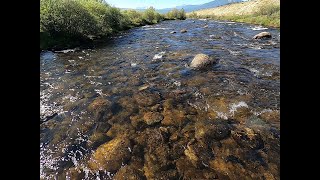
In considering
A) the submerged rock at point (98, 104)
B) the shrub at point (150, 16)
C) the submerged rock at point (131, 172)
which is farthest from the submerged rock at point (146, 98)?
the shrub at point (150, 16)

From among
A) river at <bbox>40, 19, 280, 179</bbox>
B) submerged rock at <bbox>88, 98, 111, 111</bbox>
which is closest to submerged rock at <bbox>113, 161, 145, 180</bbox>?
river at <bbox>40, 19, 280, 179</bbox>

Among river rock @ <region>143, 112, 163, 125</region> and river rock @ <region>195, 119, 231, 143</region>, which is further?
river rock @ <region>143, 112, 163, 125</region>

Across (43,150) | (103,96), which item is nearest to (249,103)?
(103,96)

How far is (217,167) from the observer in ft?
A: 22.1

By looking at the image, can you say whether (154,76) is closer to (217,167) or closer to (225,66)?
(225,66)

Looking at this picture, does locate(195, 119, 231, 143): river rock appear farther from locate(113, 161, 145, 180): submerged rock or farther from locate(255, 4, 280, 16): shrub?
locate(255, 4, 280, 16): shrub

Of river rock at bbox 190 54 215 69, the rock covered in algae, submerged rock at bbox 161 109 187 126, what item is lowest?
the rock covered in algae

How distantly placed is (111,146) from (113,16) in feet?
101

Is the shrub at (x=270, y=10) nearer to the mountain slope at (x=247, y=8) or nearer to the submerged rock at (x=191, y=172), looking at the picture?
the mountain slope at (x=247, y=8)

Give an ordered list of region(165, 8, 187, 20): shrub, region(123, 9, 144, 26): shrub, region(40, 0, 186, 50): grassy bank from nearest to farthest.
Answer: region(40, 0, 186, 50): grassy bank
region(123, 9, 144, 26): shrub
region(165, 8, 187, 20): shrub

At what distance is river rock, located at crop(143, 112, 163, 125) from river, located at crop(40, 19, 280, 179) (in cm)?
4

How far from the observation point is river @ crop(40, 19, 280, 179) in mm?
6883

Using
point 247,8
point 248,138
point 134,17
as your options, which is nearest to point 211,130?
point 248,138

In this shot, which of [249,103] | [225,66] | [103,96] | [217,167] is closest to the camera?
[217,167]
